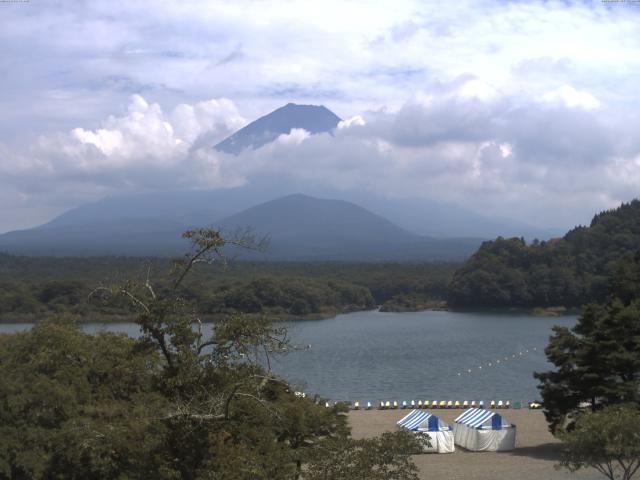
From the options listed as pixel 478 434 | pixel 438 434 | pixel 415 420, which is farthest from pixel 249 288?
pixel 478 434

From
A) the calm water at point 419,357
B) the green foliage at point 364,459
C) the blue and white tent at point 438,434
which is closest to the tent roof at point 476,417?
the blue and white tent at point 438,434

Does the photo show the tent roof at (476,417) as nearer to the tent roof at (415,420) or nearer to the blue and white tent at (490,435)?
the blue and white tent at (490,435)

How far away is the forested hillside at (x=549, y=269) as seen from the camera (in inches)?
2432

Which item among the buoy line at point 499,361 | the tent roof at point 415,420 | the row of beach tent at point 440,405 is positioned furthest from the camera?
the buoy line at point 499,361

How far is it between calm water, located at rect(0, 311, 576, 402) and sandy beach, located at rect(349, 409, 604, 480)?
8.48 feet

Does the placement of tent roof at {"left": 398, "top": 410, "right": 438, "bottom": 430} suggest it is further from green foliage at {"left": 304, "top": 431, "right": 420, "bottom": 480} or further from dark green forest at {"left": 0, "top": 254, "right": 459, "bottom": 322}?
dark green forest at {"left": 0, "top": 254, "right": 459, "bottom": 322}

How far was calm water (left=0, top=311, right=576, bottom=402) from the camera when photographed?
28.6 meters

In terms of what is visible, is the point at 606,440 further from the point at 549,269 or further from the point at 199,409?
the point at 549,269

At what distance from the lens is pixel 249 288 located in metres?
55.2

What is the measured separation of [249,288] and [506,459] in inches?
1551

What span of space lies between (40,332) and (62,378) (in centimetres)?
183

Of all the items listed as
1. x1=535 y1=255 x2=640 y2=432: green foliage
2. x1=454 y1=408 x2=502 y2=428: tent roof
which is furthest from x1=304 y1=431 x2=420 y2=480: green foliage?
x1=454 y1=408 x2=502 y2=428: tent roof

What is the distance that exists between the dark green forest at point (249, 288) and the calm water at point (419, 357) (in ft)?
8.27

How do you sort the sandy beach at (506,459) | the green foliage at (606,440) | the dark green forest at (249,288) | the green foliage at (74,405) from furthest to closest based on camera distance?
the dark green forest at (249,288) → the sandy beach at (506,459) → the green foliage at (606,440) → the green foliage at (74,405)
